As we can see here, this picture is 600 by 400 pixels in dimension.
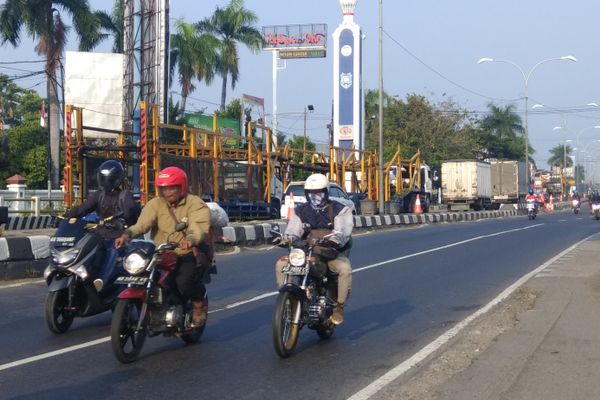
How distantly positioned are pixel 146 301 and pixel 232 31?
186 feet

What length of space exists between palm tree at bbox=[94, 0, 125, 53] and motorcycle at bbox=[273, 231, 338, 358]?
4437 cm

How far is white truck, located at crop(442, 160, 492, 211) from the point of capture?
195 feet

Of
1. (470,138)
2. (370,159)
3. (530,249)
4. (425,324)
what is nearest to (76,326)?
(425,324)

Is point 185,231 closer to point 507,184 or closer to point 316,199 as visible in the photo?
point 316,199

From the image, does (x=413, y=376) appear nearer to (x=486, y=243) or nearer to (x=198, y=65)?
(x=486, y=243)

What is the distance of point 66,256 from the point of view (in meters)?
8.45

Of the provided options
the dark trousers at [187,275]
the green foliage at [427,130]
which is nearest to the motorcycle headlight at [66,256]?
the dark trousers at [187,275]

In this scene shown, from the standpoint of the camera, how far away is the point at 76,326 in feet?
31.5

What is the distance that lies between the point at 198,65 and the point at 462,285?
159 ft

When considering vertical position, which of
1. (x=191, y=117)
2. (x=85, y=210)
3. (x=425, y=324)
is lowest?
(x=425, y=324)

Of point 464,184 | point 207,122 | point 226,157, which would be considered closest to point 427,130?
point 464,184

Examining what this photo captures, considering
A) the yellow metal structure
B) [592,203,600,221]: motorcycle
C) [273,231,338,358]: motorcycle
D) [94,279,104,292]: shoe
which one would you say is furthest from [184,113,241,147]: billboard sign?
[273,231,338,358]: motorcycle

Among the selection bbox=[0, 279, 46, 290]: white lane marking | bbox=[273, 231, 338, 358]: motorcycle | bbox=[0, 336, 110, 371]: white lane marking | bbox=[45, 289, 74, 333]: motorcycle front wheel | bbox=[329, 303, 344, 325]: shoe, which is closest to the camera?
bbox=[0, 336, 110, 371]: white lane marking

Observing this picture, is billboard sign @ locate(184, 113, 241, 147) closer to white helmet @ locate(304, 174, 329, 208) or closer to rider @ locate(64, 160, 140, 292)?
rider @ locate(64, 160, 140, 292)
